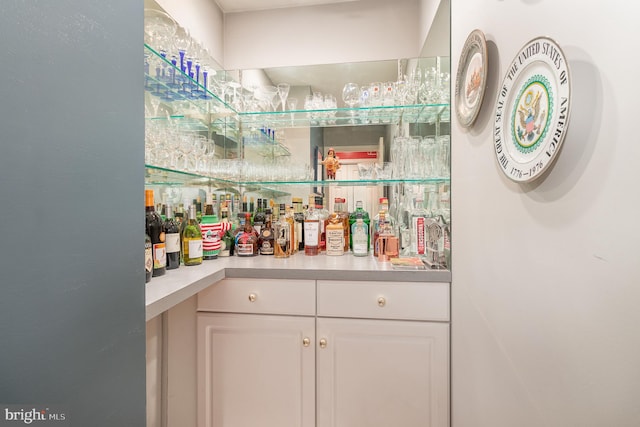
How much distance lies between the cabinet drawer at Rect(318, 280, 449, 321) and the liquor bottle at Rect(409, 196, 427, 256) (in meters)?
0.30

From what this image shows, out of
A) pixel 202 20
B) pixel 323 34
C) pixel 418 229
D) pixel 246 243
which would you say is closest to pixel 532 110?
pixel 418 229

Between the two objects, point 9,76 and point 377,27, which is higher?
point 377,27

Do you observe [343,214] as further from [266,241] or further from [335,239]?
[266,241]

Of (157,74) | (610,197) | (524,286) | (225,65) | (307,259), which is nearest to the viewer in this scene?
(610,197)

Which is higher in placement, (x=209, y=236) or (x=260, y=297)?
(x=209, y=236)

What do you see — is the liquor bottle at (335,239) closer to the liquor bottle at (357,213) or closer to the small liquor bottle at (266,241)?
the liquor bottle at (357,213)

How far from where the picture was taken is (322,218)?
6.15 ft

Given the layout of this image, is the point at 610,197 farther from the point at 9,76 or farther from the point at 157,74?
the point at 157,74

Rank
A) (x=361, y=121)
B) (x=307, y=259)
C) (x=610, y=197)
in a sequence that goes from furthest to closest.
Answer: (x=361, y=121) → (x=307, y=259) → (x=610, y=197)

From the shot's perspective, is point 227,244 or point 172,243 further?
point 227,244

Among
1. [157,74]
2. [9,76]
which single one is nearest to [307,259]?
[157,74]

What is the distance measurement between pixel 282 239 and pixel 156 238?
64cm

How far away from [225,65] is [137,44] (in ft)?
5.74

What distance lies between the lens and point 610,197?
1.61 ft
